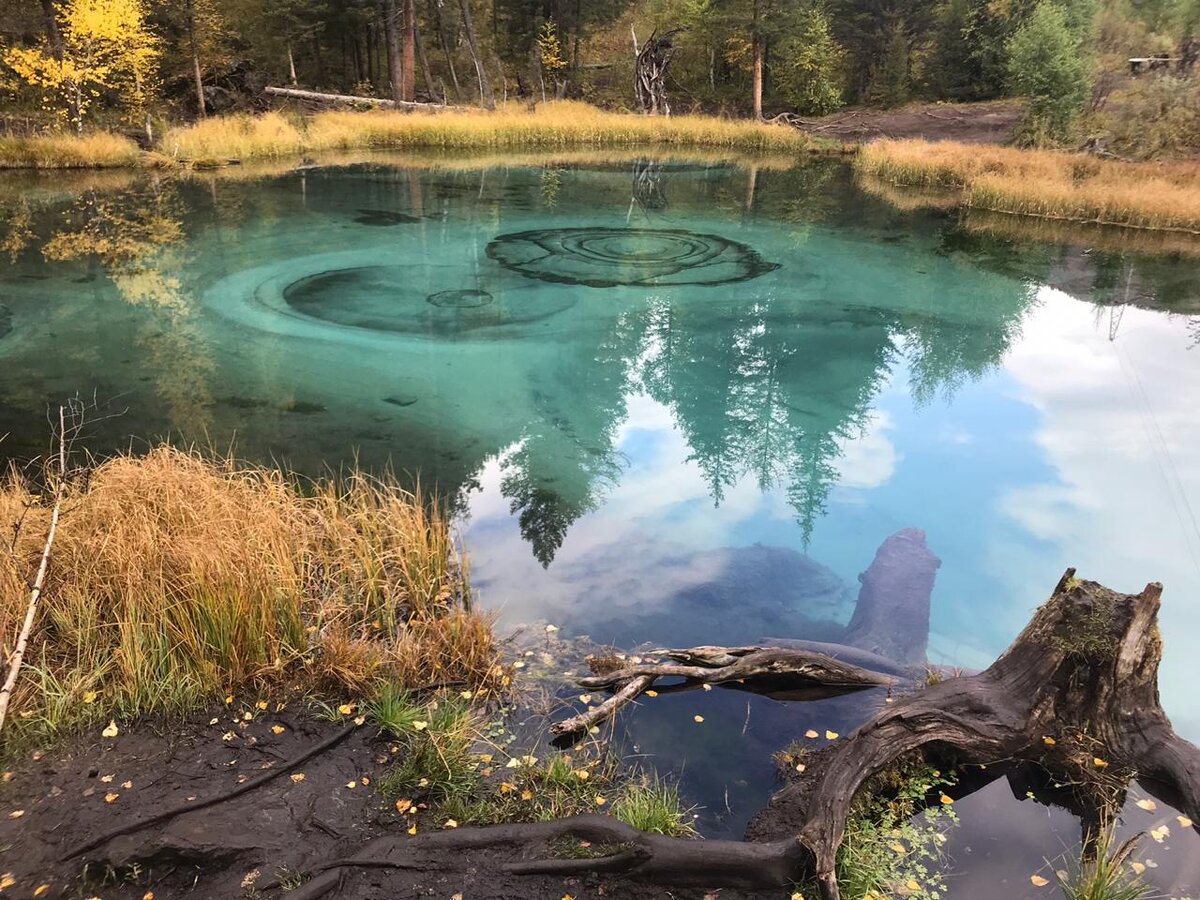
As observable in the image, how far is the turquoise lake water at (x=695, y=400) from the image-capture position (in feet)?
15.5

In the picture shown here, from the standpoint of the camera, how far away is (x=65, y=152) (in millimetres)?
17453

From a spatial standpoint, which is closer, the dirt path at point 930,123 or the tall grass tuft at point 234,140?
the tall grass tuft at point 234,140

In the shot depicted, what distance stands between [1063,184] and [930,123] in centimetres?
1264

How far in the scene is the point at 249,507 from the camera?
425 cm

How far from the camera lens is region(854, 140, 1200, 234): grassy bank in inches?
580

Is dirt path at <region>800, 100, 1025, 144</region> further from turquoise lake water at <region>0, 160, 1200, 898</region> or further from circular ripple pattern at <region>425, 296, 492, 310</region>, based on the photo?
circular ripple pattern at <region>425, 296, 492, 310</region>

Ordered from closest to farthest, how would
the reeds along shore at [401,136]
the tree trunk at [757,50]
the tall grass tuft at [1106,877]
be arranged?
the tall grass tuft at [1106,877], the reeds along shore at [401,136], the tree trunk at [757,50]

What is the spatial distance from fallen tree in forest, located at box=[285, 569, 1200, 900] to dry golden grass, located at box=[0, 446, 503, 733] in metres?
1.05

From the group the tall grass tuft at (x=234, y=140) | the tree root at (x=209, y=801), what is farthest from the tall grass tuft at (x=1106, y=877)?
the tall grass tuft at (x=234, y=140)

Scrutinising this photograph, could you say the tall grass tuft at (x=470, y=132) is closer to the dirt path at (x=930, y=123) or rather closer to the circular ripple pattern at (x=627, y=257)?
the dirt path at (x=930, y=123)

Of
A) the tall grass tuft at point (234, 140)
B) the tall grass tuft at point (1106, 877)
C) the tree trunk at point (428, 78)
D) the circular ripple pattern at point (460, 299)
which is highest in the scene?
the tree trunk at point (428, 78)

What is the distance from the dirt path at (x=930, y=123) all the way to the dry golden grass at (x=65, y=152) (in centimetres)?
2086

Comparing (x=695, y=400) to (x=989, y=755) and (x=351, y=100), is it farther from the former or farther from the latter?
(x=351, y=100)

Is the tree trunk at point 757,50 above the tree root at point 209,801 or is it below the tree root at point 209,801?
above
